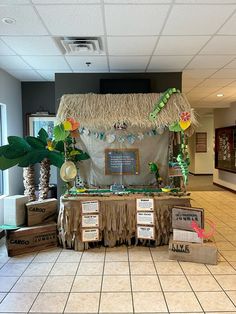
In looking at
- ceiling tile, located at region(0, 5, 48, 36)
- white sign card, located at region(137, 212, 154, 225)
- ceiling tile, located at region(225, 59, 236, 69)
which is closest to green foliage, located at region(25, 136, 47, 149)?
ceiling tile, located at region(0, 5, 48, 36)

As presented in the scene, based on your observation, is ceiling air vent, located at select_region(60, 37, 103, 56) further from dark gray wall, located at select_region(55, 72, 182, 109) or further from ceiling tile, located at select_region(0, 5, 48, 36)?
dark gray wall, located at select_region(55, 72, 182, 109)

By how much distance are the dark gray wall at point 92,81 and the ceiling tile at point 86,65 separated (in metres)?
0.20

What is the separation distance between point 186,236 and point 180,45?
7.81ft

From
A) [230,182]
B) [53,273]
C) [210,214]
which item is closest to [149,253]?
[53,273]

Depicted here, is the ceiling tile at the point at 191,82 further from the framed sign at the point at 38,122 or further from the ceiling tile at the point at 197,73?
the framed sign at the point at 38,122

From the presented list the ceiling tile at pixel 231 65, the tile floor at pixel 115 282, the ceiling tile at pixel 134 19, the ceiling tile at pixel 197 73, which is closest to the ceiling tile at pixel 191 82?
the ceiling tile at pixel 197 73

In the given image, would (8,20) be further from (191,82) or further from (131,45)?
(191,82)

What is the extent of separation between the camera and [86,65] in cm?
420

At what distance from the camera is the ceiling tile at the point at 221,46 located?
3170mm

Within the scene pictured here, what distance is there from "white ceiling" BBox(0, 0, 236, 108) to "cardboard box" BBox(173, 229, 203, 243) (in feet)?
7.65

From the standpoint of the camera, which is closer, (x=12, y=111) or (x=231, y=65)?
(x=231, y=65)

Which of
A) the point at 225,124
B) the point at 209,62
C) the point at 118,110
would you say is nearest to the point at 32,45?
the point at 118,110

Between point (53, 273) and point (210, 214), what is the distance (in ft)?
12.0

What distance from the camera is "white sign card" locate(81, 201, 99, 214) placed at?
373 centimetres
